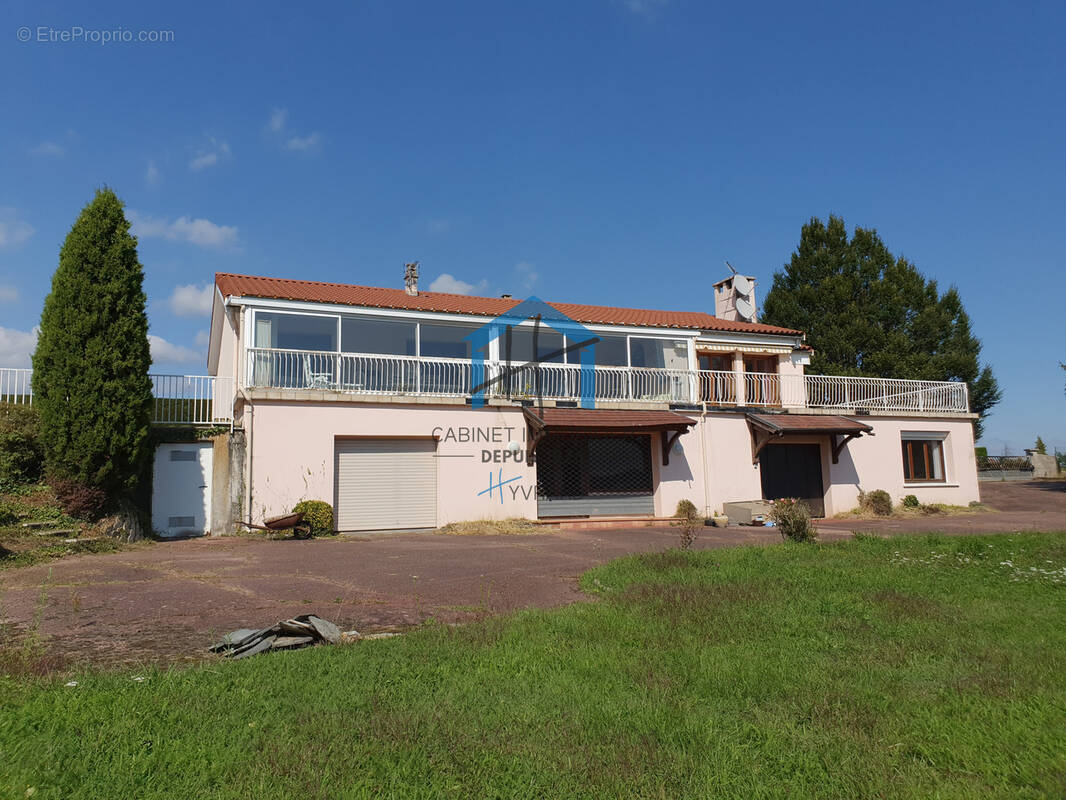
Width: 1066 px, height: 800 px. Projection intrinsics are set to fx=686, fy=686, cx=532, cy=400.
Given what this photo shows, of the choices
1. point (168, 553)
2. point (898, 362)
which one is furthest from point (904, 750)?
point (898, 362)

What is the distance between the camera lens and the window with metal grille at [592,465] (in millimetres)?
17703

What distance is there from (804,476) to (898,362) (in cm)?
1701

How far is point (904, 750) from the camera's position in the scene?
10.9ft

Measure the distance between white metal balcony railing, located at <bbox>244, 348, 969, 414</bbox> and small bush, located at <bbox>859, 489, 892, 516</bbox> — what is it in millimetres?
2708

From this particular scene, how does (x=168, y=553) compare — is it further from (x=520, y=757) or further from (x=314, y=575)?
(x=520, y=757)

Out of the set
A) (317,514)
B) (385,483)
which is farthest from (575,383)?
(317,514)

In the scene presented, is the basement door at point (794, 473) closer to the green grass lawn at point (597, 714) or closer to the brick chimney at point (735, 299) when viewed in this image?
the brick chimney at point (735, 299)

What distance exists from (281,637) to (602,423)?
40.6 feet

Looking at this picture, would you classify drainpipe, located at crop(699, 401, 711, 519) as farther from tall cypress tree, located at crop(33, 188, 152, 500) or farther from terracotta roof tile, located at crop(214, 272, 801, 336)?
tall cypress tree, located at crop(33, 188, 152, 500)

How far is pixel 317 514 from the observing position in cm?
1433

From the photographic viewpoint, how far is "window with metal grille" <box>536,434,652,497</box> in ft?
58.1

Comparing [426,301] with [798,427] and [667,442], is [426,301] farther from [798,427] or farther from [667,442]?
[798,427]

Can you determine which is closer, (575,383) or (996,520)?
(996,520)

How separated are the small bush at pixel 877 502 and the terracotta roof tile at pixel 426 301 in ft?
18.5
